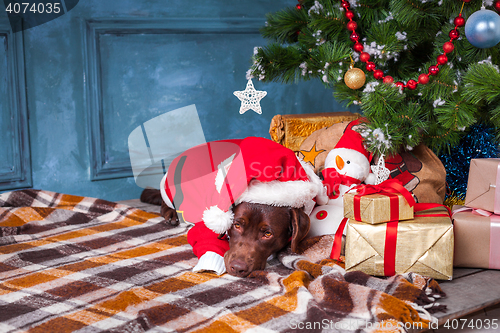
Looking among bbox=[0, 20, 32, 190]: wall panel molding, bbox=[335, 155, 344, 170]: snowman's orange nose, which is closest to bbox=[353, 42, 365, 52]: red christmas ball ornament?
bbox=[335, 155, 344, 170]: snowman's orange nose

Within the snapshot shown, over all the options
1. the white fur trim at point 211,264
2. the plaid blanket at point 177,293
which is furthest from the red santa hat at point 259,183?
the plaid blanket at point 177,293

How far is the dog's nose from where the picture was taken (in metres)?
1.53

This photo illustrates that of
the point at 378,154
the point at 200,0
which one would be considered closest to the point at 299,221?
the point at 378,154

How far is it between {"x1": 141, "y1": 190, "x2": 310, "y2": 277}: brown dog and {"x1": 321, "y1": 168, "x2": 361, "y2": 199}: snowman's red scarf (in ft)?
1.38

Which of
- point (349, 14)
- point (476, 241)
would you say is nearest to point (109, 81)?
point (349, 14)

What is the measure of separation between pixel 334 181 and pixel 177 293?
93 centimetres

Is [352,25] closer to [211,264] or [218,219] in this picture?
[218,219]

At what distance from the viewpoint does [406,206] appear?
1.50 m

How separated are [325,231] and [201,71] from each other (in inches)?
75.0

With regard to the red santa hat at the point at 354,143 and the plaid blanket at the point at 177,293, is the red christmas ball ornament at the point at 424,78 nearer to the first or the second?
the red santa hat at the point at 354,143

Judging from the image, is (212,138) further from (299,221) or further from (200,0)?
(299,221)

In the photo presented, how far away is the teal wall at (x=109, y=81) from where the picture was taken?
2832mm

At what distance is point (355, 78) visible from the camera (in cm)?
187

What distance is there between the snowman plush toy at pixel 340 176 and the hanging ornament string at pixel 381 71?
32cm
